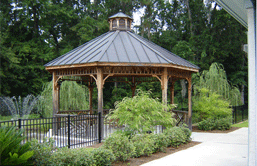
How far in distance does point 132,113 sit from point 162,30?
29.0 metres

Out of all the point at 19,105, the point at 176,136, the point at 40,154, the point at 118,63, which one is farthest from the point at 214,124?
the point at 19,105

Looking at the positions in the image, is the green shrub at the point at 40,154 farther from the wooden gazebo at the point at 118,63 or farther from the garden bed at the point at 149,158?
the wooden gazebo at the point at 118,63

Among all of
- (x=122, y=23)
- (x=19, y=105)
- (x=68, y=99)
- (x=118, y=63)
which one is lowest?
(x=19, y=105)

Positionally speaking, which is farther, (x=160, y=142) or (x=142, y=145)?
(x=160, y=142)

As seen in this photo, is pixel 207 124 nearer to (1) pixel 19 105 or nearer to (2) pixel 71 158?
→ (2) pixel 71 158

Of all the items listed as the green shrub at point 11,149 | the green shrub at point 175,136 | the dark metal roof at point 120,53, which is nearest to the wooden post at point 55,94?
the dark metal roof at point 120,53

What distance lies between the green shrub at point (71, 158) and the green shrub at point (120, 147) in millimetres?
1140

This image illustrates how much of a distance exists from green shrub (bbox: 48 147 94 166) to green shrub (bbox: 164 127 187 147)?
4.07 m

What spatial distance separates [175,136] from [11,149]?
6.34 metres

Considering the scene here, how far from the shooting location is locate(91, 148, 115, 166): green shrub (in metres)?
6.88

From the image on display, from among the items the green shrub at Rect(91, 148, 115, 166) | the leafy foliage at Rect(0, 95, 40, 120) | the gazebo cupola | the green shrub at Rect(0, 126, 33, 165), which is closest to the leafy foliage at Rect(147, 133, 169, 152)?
the green shrub at Rect(91, 148, 115, 166)

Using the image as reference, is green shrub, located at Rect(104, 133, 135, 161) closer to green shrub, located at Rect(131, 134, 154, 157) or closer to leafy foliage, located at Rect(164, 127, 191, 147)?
green shrub, located at Rect(131, 134, 154, 157)

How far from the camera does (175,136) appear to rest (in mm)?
10094

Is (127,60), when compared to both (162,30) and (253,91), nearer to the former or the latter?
(253,91)
